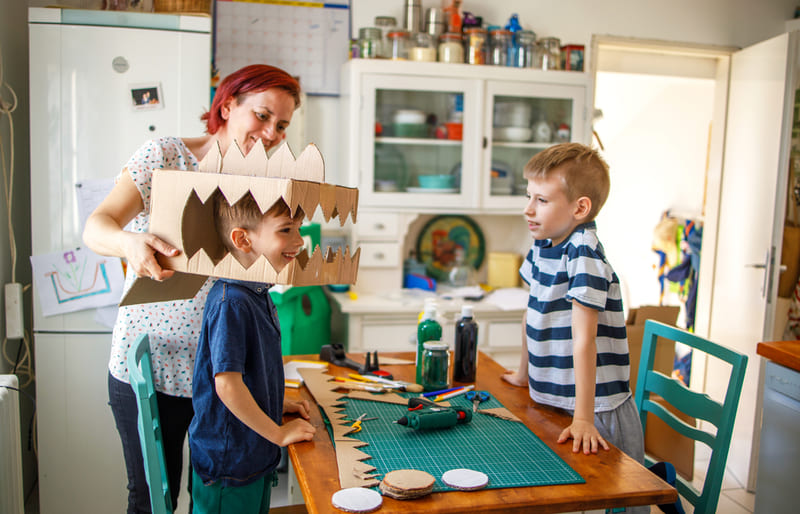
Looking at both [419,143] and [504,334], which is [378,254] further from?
[504,334]

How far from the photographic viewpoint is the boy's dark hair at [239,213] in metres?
1.04

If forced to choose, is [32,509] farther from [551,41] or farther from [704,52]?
[704,52]

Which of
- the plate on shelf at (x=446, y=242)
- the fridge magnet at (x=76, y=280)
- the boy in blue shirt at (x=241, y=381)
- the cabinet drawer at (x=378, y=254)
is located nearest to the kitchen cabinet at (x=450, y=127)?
the cabinet drawer at (x=378, y=254)

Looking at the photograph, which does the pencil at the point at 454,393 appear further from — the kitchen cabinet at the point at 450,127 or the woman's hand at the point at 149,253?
the kitchen cabinet at the point at 450,127

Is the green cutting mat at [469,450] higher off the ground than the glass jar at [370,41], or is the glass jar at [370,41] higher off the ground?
the glass jar at [370,41]

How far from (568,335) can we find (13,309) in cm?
182

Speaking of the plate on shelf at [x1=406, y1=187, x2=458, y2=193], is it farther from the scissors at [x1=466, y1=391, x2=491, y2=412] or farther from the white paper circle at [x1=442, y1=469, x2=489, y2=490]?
the white paper circle at [x1=442, y1=469, x2=489, y2=490]

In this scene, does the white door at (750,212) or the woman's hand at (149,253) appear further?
the white door at (750,212)

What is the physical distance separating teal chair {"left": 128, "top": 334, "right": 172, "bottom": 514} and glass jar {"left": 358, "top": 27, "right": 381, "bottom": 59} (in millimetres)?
1770

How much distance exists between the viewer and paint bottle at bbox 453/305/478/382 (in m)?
1.58

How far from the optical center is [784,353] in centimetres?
170

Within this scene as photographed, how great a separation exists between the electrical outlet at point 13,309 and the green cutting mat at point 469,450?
55.5 inches

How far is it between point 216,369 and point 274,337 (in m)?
0.15

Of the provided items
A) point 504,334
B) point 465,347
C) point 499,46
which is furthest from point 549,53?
point 465,347
